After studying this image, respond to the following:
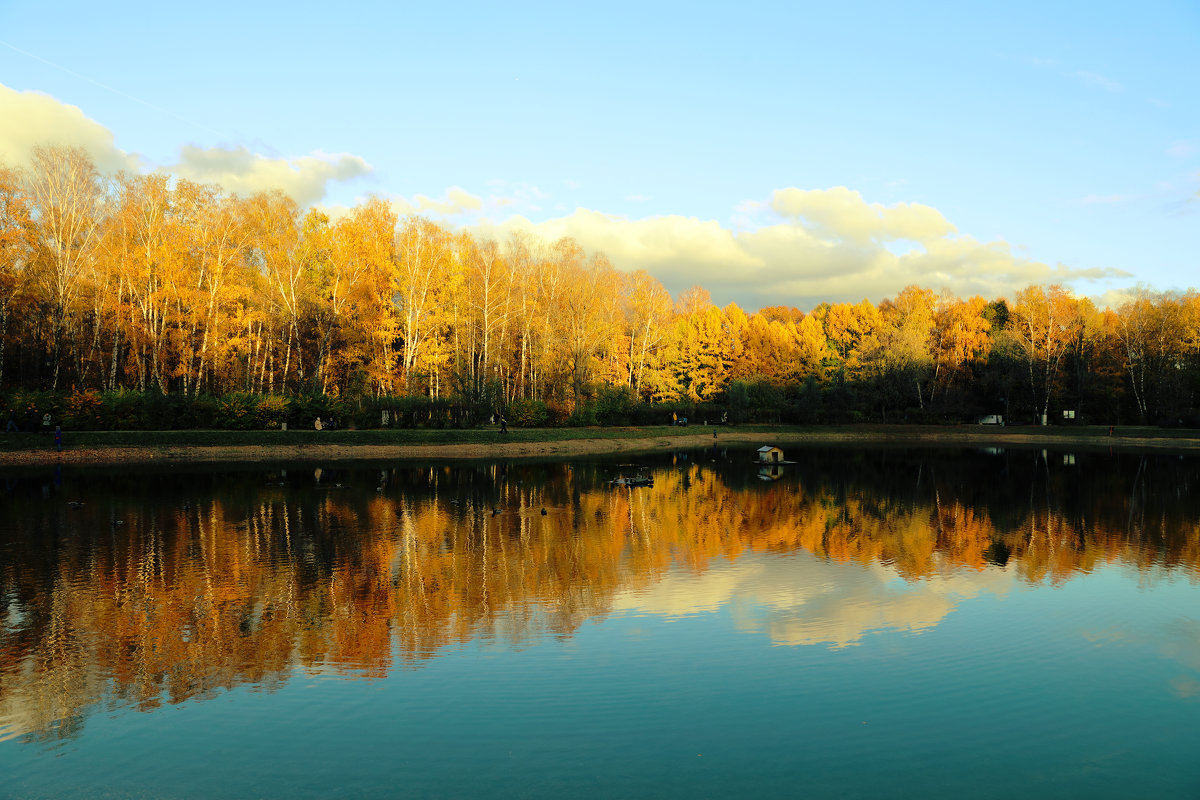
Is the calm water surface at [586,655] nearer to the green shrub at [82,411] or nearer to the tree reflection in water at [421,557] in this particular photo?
the tree reflection in water at [421,557]

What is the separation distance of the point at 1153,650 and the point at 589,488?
2221cm

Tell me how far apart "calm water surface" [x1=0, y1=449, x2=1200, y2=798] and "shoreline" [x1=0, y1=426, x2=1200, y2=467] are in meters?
17.4

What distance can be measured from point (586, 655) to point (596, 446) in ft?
144

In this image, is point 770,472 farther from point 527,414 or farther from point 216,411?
point 216,411

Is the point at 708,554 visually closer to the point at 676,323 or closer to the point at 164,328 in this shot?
the point at 164,328

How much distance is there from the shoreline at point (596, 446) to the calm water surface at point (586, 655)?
17.4 m

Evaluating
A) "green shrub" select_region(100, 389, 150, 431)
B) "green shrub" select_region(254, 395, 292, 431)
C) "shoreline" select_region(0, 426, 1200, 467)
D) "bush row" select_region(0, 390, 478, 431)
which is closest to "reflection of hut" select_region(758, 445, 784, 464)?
"shoreline" select_region(0, 426, 1200, 467)

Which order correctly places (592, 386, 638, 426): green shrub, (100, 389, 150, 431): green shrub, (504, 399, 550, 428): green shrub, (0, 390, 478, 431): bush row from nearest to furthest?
(0, 390, 478, 431): bush row < (100, 389, 150, 431): green shrub < (504, 399, 550, 428): green shrub < (592, 386, 638, 426): green shrub

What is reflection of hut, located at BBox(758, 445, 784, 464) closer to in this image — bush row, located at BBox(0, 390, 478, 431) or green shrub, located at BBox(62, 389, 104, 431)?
bush row, located at BBox(0, 390, 478, 431)

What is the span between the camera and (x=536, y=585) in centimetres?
1466

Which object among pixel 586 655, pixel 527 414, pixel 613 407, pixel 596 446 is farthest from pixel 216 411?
pixel 586 655

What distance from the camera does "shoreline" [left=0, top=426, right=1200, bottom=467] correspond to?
39125 millimetres

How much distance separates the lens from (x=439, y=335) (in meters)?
63.4

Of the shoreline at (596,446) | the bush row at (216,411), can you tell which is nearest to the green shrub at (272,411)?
the bush row at (216,411)
